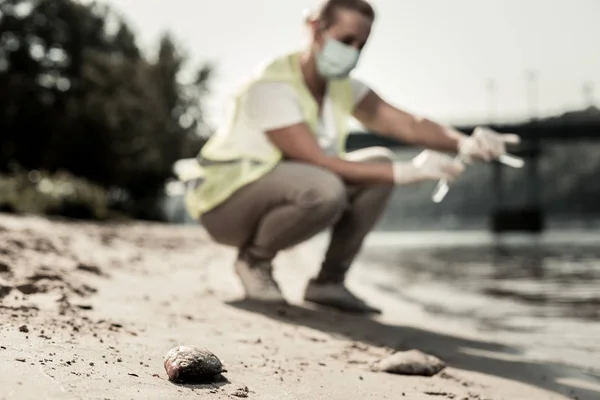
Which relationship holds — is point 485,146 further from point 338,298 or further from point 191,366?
point 191,366

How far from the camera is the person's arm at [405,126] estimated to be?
3.42 m

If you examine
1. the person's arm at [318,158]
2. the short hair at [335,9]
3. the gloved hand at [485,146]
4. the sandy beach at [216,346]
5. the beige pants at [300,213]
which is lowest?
the sandy beach at [216,346]

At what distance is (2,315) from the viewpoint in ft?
7.07

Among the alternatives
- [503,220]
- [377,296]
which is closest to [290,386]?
[377,296]

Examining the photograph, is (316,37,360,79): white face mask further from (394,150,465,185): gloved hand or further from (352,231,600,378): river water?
(352,231,600,378): river water

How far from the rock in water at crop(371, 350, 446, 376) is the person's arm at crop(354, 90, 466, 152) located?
134 cm

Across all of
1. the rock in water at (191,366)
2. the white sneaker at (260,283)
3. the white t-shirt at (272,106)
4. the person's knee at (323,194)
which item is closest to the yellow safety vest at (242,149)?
the white t-shirt at (272,106)

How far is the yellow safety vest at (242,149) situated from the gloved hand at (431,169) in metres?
0.51

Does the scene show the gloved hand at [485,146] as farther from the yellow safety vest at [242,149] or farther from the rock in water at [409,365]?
the rock in water at [409,365]

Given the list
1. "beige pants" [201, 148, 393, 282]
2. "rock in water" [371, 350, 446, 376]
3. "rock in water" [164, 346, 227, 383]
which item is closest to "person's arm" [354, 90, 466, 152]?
"beige pants" [201, 148, 393, 282]

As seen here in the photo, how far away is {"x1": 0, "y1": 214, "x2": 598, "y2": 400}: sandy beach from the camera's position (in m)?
1.66

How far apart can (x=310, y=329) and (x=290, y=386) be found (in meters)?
0.96

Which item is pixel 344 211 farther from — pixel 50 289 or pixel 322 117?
pixel 50 289

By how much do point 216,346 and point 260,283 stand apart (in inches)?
44.4
